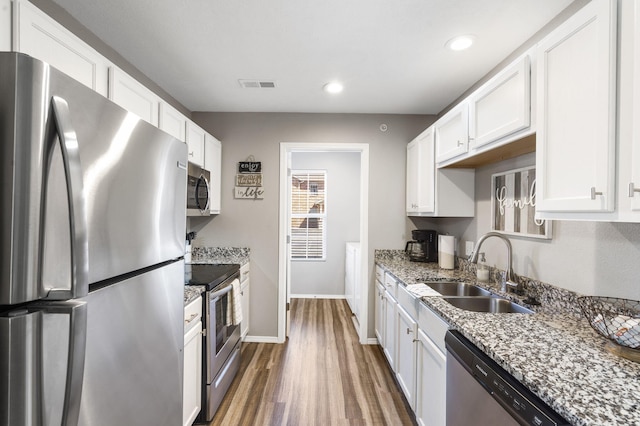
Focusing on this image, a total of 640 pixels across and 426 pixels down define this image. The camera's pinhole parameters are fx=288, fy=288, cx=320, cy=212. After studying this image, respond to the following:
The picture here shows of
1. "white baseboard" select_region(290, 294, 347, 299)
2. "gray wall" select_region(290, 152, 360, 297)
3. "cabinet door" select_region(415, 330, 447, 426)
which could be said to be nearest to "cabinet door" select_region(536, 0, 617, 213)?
"cabinet door" select_region(415, 330, 447, 426)

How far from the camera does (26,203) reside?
560 millimetres

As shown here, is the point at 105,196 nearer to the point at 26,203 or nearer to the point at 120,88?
the point at 26,203

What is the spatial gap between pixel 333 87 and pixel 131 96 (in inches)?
59.2

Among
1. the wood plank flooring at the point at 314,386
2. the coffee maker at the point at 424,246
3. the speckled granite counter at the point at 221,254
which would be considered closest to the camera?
the wood plank flooring at the point at 314,386

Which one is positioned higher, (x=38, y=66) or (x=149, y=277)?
(x=38, y=66)

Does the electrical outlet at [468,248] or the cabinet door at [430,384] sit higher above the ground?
the electrical outlet at [468,248]

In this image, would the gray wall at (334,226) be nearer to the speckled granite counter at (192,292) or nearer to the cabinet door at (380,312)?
the cabinet door at (380,312)

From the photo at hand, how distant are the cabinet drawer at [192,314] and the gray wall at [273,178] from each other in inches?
52.3

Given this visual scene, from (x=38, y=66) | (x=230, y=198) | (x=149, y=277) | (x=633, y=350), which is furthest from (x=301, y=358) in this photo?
(x=38, y=66)

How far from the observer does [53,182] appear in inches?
23.4

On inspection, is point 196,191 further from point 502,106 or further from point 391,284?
point 502,106

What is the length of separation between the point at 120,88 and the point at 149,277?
118 cm

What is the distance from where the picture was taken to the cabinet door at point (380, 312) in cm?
278

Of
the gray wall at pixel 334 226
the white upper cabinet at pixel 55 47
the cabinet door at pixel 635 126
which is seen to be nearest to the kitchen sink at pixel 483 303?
the cabinet door at pixel 635 126
